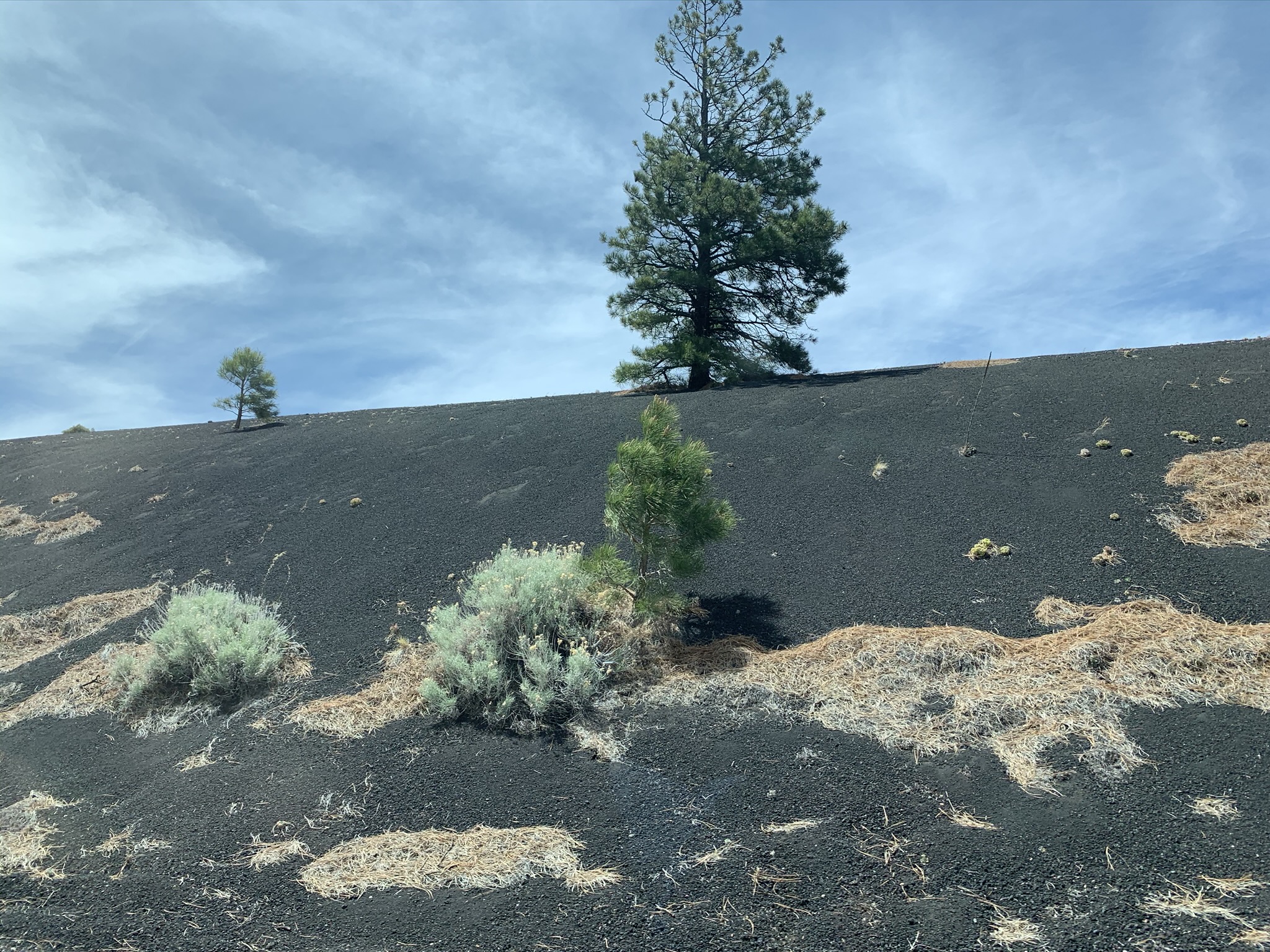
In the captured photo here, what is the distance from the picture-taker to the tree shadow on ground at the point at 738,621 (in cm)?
600

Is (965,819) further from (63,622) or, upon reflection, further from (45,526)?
(45,526)

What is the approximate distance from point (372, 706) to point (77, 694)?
3015 millimetres

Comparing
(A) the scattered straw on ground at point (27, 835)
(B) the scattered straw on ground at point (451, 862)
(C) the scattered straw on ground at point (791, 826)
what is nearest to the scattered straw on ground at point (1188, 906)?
(C) the scattered straw on ground at point (791, 826)

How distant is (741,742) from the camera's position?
4.70 meters

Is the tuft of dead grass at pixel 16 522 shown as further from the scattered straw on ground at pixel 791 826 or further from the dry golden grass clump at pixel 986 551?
the dry golden grass clump at pixel 986 551

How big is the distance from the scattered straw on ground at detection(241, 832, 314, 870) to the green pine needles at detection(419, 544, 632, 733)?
1337 millimetres

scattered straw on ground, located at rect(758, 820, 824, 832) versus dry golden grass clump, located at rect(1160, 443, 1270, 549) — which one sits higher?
dry golden grass clump, located at rect(1160, 443, 1270, 549)

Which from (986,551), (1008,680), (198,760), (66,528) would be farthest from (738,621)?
(66,528)

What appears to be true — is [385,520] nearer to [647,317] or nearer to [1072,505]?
[1072,505]

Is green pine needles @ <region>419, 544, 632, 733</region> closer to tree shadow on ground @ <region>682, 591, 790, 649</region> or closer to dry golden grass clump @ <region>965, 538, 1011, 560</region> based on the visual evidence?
tree shadow on ground @ <region>682, 591, 790, 649</region>

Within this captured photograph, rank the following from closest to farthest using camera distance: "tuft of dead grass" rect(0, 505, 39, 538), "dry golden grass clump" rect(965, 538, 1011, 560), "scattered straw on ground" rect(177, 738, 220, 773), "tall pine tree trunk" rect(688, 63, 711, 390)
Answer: "scattered straw on ground" rect(177, 738, 220, 773) → "dry golden grass clump" rect(965, 538, 1011, 560) → "tuft of dead grass" rect(0, 505, 39, 538) → "tall pine tree trunk" rect(688, 63, 711, 390)

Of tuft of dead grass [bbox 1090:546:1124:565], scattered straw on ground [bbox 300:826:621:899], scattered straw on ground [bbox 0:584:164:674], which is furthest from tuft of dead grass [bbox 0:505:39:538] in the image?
tuft of dead grass [bbox 1090:546:1124:565]

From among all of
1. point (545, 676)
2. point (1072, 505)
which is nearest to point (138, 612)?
point (545, 676)

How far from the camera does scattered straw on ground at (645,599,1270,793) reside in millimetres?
4344
